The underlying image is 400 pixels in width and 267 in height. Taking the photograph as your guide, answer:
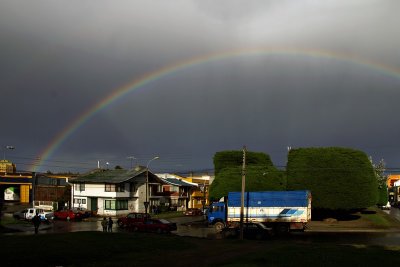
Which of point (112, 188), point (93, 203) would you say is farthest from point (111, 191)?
point (93, 203)

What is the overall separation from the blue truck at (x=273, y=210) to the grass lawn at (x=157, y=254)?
67.2 feet

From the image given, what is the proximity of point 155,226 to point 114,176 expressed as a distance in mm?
40565

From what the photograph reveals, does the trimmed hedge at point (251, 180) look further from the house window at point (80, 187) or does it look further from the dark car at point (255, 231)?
the dark car at point (255, 231)

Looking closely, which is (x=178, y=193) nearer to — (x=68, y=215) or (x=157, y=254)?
(x=68, y=215)

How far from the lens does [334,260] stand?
2297 centimetres

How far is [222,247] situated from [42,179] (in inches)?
3385

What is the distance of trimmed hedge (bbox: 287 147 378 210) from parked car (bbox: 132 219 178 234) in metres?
27.3

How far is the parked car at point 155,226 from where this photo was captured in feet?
161

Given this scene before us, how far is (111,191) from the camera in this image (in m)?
84.7

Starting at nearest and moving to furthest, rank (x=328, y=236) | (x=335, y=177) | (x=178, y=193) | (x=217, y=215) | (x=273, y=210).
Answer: (x=328, y=236) < (x=273, y=210) < (x=217, y=215) < (x=335, y=177) < (x=178, y=193)


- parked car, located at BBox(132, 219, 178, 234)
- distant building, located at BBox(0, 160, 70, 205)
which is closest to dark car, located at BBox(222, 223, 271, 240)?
parked car, located at BBox(132, 219, 178, 234)

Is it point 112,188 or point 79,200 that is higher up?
point 112,188

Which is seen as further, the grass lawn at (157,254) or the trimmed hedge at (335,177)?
the trimmed hedge at (335,177)

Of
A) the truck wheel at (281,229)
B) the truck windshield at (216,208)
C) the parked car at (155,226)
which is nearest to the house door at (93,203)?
the truck windshield at (216,208)
